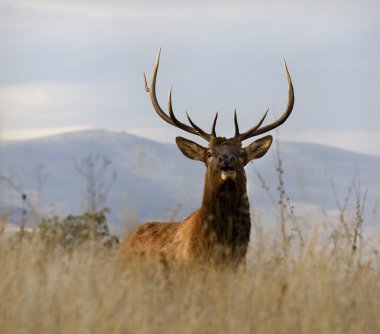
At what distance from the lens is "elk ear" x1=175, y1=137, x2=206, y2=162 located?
10688 mm

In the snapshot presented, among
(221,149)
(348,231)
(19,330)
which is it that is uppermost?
(221,149)

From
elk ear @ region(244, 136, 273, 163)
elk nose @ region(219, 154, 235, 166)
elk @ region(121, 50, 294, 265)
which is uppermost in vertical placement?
elk ear @ region(244, 136, 273, 163)

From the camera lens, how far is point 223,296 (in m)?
7.96

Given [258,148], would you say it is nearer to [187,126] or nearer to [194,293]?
[187,126]

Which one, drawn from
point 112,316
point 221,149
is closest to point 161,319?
point 112,316

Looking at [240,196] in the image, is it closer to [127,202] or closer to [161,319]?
[127,202]

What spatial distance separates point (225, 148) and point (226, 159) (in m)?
0.23

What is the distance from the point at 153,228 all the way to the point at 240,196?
1580 millimetres

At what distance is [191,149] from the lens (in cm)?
1079

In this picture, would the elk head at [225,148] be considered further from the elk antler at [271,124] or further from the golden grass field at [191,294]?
the golden grass field at [191,294]

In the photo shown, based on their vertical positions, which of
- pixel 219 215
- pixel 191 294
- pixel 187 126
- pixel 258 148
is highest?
pixel 187 126

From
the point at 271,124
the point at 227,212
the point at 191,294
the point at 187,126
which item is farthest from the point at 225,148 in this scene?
the point at 191,294

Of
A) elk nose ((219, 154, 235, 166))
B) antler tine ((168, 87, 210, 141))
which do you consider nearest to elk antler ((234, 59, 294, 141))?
antler tine ((168, 87, 210, 141))

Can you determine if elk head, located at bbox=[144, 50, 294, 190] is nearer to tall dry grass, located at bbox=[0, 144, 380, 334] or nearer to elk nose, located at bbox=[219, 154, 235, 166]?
elk nose, located at bbox=[219, 154, 235, 166]
